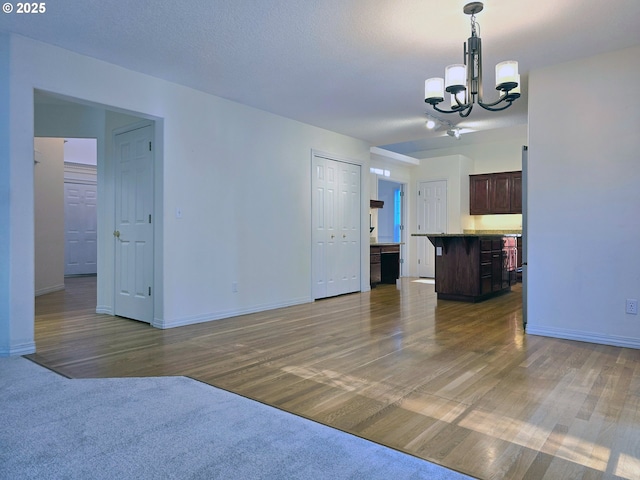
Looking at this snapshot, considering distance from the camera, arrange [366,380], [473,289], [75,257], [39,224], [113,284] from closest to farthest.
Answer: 1. [366,380]
2. [113,284]
3. [473,289]
4. [39,224]
5. [75,257]

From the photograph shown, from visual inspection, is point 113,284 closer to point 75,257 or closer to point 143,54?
point 143,54

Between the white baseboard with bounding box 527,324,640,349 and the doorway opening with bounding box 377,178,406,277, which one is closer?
the white baseboard with bounding box 527,324,640,349

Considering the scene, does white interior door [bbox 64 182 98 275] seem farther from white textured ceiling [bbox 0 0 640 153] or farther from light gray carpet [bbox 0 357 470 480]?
light gray carpet [bbox 0 357 470 480]

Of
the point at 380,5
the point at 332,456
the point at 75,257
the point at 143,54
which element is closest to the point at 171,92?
the point at 143,54

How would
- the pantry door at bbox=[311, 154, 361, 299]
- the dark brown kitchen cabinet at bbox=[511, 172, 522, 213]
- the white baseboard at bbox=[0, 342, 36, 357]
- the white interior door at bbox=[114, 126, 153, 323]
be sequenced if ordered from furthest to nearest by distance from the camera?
the dark brown kitchen cabinet at bbox=[511, 172, 522, 213], the pantry door at bbox=[311, 154, 361, 299], the white interior door at bbox=[114, 126, 153, 323], the white baseboard at bbox=[0, 342, 36, 357]

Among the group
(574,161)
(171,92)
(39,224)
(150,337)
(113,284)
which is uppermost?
(171,92)

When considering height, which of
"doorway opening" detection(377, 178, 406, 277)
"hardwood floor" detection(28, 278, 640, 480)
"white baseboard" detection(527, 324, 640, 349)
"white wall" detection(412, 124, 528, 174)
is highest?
"white wall" detection(412, 124, 528, 174)

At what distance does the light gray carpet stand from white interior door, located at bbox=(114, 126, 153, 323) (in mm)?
1994

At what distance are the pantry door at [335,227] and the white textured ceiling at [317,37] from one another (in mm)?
1724

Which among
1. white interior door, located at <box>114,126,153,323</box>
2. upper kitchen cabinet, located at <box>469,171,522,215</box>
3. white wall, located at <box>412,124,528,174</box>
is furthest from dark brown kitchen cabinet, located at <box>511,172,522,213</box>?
white interior door, located at <box>114,126,153,323</box>

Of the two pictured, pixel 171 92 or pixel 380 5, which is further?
pixel 171 92

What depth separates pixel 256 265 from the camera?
4.98 m

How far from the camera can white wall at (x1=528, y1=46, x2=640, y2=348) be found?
3424mm

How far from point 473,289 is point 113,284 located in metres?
4.55
